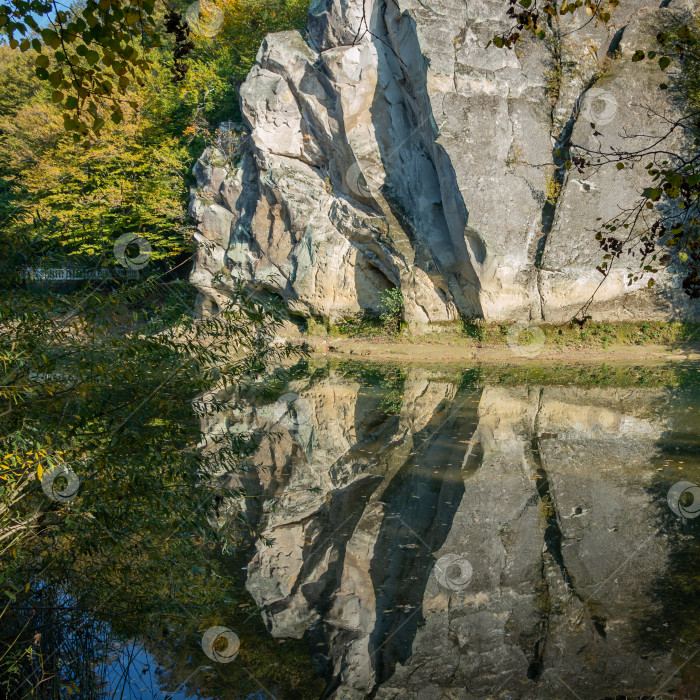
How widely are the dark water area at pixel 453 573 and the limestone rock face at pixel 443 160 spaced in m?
7.06

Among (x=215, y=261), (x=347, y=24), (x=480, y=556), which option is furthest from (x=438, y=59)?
(x=480, y=556)

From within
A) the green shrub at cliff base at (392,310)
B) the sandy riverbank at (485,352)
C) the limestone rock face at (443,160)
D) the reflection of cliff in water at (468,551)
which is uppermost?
the limestone rock face at (443,160)

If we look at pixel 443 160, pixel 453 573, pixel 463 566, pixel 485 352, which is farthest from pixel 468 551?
pixel 443 160

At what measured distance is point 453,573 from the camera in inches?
215

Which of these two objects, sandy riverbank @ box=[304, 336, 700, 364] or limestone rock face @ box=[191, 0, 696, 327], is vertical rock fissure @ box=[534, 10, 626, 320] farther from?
sandy riverbank @ box=[304, 336, 700, 364]

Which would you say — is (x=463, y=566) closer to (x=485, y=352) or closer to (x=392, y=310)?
(x=485, y=352)

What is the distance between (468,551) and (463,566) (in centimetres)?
30

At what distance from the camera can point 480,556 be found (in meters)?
5.73

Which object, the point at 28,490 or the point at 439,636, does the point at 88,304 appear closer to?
the point at 28,490

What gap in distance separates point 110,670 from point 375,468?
4.75 m

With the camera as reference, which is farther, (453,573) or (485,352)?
(485,352)

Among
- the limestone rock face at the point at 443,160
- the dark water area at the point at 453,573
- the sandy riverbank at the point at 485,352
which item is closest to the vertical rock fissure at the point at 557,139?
the limestone rock face at the point at 443,160

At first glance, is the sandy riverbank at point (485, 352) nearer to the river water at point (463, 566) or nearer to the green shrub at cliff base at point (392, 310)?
the green shrub at cliff base at point (392, 310)

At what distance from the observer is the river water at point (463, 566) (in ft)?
13.5
